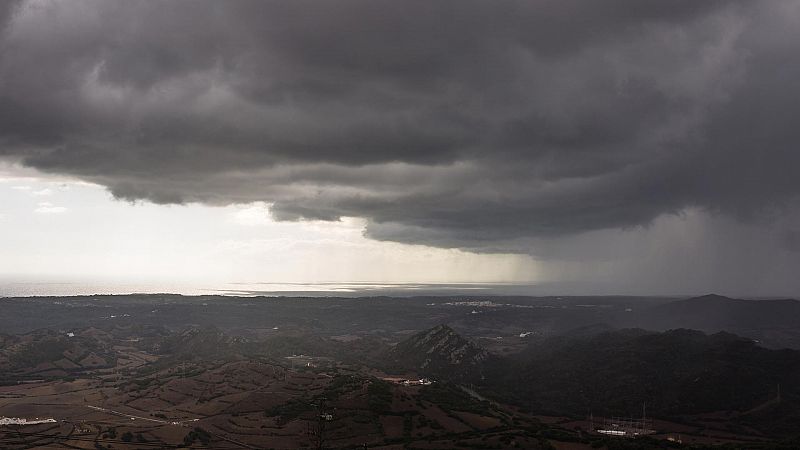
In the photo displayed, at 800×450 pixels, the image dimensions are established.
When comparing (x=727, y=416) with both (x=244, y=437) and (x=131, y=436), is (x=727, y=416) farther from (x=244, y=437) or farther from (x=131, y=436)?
(x=131, y=436)

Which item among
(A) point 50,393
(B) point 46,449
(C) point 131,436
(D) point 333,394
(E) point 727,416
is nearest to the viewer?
(B) point 46,449

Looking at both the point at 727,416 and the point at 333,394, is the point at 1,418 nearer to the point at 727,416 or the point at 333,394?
the point at 333,394

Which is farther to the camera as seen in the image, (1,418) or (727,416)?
(727,416)

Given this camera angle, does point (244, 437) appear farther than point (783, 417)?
No

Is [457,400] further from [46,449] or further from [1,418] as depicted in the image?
[1,418]

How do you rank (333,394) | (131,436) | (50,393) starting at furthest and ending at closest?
1. (50,393)
2. (333,394)
3. (131,436)

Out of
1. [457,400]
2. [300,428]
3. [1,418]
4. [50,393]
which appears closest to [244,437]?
[300,428]

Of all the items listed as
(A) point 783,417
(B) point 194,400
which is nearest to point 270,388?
(B) point 194,400

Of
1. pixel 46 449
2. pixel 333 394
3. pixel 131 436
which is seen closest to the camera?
pixel 46 449

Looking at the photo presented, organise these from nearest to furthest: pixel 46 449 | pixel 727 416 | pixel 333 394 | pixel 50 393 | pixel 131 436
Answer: pixel 46 449 < pixel 131 436 < pixel 333 394 < pixel 727 416 < pixel 50 393
